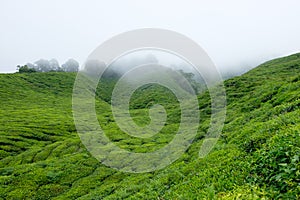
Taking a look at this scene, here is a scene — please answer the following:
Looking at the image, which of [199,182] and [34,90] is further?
[34,90]

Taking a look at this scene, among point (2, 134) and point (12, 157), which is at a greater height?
point (2, 134)

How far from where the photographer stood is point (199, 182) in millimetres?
11734

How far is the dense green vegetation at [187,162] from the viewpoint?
28.5ft

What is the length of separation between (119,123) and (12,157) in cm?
2874

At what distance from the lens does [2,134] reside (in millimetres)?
52250

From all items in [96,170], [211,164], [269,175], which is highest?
[269,175]

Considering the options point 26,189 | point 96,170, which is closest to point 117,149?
point 96,170

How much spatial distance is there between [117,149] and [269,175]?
30278 mm

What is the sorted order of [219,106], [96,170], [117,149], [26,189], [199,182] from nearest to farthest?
[199,182] → [26,189] → [96,170] → [117,149] → [219,106]

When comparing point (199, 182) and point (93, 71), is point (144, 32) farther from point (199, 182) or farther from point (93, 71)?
point (93, 71)

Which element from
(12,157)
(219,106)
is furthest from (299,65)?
(12,157)

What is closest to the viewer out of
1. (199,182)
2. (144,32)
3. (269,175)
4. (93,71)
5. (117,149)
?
(269,175)

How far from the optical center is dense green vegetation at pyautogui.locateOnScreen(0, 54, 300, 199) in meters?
8.69

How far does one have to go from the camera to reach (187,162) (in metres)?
21.8
